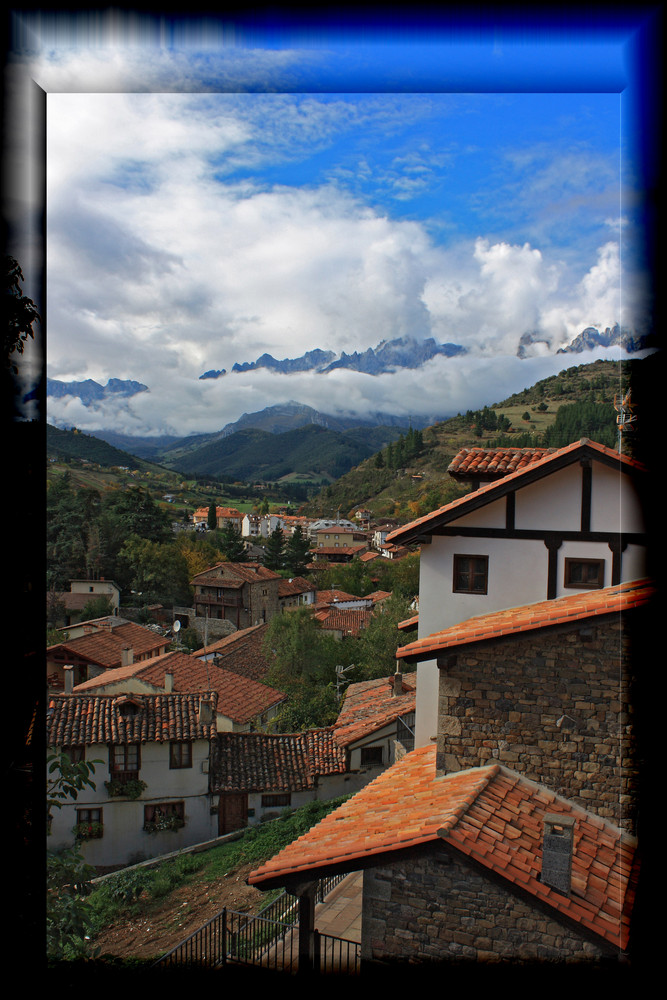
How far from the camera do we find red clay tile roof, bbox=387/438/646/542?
3.92 meters

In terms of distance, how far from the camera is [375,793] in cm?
375

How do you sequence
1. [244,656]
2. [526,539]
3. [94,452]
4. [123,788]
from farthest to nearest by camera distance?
1. [94,452]
2. [244,656]
3. [123,788]
4. [526,539]

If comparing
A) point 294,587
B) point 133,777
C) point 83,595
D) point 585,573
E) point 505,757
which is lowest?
point 294,587

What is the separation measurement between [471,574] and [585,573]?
850mm

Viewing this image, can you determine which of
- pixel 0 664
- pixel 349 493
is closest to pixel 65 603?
pixel 0 664

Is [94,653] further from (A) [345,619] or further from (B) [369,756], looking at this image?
(A) [345,619]

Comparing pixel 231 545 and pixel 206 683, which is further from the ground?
pixel 231 545

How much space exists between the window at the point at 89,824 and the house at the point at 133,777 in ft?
0.04

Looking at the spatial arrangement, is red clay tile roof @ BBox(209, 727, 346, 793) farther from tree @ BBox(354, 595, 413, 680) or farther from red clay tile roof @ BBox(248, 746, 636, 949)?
red clay tile roof @ BBox(248, 746, 636, 949)

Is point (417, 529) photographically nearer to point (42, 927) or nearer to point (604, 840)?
point (604, 840)

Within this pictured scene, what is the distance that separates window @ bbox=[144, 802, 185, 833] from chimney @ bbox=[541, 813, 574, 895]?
7.47 m

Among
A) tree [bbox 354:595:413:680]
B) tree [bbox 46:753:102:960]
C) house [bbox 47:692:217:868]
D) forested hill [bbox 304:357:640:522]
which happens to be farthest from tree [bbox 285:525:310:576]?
tree [bbox 46:753:102:960]

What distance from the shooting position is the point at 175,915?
562 centimetres

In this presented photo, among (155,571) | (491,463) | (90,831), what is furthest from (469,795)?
(155,571)
